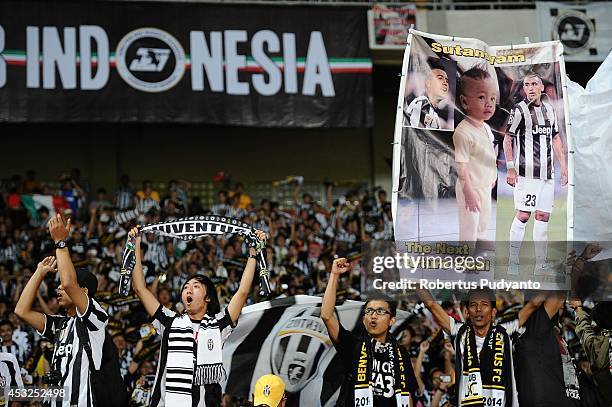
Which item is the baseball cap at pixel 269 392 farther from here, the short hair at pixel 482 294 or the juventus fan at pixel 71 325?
the short hair at pixel 482 294

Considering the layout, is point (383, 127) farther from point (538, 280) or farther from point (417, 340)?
point (538, 280)

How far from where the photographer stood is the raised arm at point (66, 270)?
272 inches

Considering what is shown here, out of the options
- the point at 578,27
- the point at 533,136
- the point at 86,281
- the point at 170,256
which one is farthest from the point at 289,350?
the point at 578,27

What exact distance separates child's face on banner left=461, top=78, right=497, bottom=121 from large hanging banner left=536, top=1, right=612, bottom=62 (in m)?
10.6

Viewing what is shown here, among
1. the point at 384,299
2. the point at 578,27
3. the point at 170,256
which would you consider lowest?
the point at 384,299

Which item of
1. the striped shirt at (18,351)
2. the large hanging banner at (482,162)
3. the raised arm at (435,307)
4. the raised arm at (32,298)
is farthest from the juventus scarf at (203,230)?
the striped shirt at (18,351)

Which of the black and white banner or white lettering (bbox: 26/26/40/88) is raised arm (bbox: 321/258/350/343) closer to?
the black and white banner

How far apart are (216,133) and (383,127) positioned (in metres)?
3.50

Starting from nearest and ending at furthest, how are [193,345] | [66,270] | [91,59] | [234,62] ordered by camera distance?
1. [66,270]
2. [193,345]
3. [91,59]
4. [234,62]

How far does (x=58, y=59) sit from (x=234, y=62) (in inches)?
111

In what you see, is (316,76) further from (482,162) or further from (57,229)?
(57,229)

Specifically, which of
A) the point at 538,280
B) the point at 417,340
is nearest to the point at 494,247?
the point at 538,280

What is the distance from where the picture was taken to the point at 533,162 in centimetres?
783

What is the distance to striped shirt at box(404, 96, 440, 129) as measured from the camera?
25.8 feet
